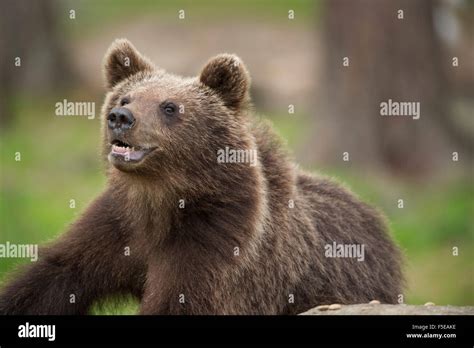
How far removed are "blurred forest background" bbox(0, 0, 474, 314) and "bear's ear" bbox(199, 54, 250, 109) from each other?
A: 6.82 ft

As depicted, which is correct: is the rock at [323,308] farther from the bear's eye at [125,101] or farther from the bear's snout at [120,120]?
the bear's eye at [125,101]

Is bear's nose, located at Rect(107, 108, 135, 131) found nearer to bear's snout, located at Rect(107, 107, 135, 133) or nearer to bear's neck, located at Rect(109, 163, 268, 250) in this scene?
bear's snout, located at Rect(107, 107, 135, 133)

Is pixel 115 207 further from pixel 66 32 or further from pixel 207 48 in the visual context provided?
pixel 66 32

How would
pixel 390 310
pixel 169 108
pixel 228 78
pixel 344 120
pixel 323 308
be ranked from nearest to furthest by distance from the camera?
pixel 390 310, pixel 323 308, pixel 169 108, pixel 228 78, pixel 344 120

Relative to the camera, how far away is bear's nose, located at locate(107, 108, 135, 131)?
8680 millimetres

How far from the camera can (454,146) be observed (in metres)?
18.8

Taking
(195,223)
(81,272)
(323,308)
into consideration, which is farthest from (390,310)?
(81,272)

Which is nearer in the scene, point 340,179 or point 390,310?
point 390,310

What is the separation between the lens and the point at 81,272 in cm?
960

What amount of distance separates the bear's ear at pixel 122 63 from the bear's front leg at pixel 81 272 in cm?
Answer: 115

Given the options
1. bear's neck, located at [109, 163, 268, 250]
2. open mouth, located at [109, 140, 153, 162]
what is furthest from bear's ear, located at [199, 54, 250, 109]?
open mouth, located at [109, 140, 153, 162]

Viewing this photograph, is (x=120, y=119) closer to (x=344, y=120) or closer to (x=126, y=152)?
(x=126, y=152)

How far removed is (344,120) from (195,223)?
31.0 feet

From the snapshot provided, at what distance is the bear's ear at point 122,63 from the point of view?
9.83m
